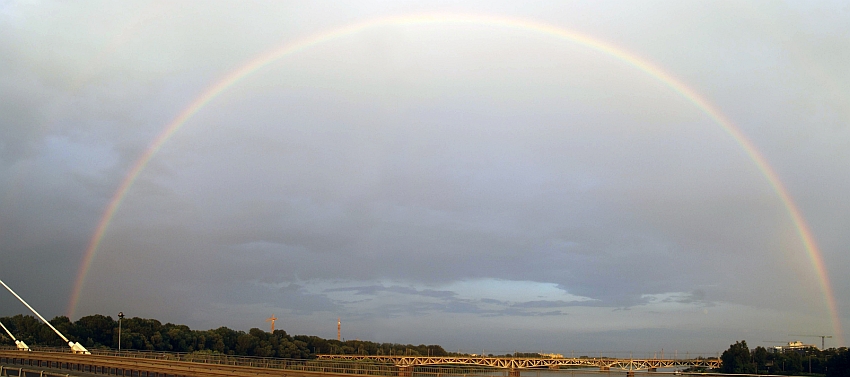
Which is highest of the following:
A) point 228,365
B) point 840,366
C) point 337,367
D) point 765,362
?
Result: point 337,367

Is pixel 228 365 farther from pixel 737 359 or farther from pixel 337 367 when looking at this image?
pixel 737 359

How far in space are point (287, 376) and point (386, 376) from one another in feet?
31.7

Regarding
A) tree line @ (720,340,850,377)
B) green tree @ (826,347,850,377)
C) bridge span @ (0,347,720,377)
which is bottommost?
tree line @ (720,340,850,377)

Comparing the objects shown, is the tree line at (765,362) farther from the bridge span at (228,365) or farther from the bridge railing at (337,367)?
the bridge railing at (337,367)

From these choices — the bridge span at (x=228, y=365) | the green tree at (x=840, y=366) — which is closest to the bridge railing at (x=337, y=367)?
the bridge span at (x=228, y=365)

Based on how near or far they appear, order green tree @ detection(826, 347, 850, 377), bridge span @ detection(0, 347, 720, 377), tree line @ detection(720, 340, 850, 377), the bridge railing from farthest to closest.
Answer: tree line @ detection(720, 340, 850, 377), green tree @ detection(826, 347, 850, 377), bridge span @ detection(0, 347, 720, 377), the bridge railing

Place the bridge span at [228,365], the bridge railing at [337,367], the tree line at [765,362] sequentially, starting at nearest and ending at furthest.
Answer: the bridge railing at [337,367]
the bridge span at [228,365]
the tree line at [765,362]

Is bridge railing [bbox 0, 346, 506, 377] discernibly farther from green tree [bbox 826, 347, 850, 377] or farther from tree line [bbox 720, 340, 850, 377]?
tree line [bbox 720, 340, 850, 377]

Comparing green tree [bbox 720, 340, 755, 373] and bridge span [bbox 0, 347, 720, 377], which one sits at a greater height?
bridge span [bbox 0, 347, 720, 377]

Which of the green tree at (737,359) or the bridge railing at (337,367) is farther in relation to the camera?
the green tree at (737,359)

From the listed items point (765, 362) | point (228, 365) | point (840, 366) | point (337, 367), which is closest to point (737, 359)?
point (765, 362)

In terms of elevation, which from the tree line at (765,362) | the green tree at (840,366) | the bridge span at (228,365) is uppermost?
the bridge span at (228,365)

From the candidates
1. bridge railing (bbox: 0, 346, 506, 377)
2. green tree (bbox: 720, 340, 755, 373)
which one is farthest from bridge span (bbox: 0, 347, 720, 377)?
green tree (bbox: 720, 340, 755, 373)

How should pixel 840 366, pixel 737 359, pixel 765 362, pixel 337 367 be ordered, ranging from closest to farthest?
pixel 337 367
pixel 840 366
pixel 737 359
pixel 765 362
